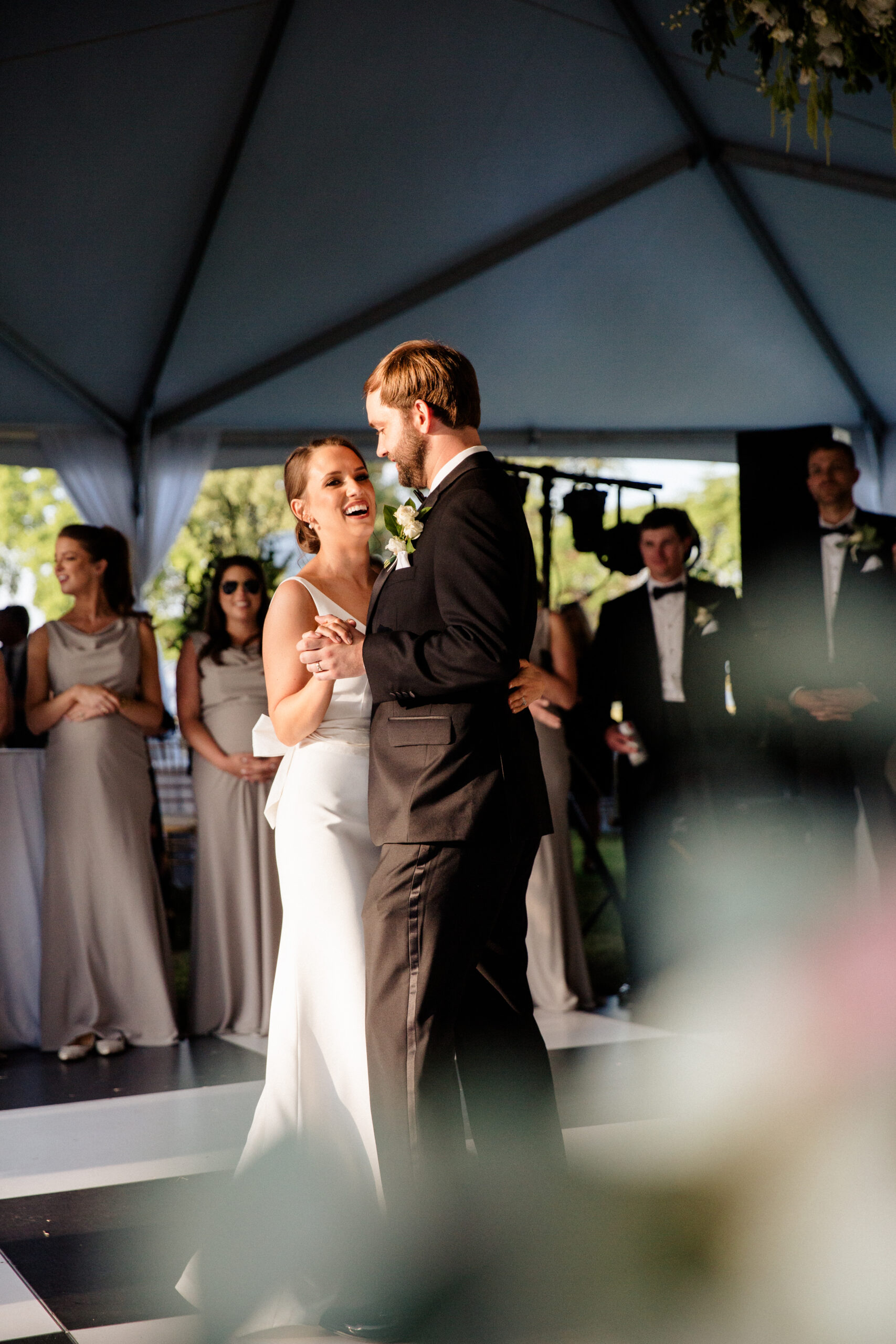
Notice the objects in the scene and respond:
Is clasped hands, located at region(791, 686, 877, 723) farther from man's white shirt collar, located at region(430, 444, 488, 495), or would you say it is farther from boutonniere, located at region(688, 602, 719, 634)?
man's white shirt collar, located at region(430, 444, 488, 495)

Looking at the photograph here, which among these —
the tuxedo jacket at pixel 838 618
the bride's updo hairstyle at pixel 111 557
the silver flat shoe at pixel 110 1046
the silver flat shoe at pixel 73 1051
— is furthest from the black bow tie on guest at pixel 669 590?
the silver flat shoe at pixel 73 1051

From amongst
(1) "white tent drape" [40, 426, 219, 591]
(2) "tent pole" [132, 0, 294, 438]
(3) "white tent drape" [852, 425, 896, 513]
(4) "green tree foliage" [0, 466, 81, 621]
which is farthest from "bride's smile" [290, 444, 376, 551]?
(4) "green tree foliage" [0, 466, 81, 621]

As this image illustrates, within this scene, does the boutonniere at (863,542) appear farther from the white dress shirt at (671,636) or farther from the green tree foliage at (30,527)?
the green tree foliage at (30,527)

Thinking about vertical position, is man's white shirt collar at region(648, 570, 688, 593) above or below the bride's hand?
above

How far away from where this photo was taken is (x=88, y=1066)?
14.0ft

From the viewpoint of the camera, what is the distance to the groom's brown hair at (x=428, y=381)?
217 cm

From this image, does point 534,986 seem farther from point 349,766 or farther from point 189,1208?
point 349,766

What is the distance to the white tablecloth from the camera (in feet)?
15.3

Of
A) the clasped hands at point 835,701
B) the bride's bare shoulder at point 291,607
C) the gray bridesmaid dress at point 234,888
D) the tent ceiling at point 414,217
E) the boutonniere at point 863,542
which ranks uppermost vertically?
the tent ceiling at point 414,217

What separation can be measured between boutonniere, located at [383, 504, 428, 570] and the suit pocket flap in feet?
0.91

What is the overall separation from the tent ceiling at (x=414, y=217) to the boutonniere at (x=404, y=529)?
406cm

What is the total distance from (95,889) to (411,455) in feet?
9.76

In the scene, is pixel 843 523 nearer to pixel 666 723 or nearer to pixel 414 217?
pixel 666 723

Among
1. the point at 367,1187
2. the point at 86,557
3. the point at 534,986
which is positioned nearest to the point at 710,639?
the point at 534,986
